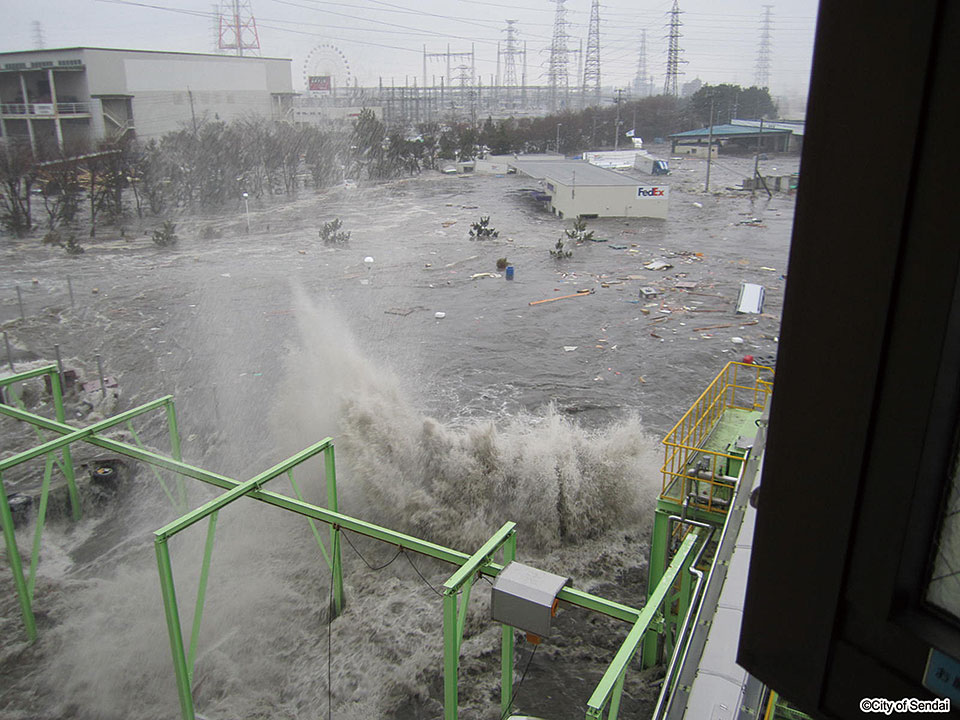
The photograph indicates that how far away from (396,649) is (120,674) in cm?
243

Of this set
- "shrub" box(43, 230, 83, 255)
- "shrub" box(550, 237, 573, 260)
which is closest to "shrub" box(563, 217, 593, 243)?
"shrub" box(550, 237, 573, 260)

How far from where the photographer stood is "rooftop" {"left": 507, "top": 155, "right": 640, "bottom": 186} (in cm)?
2522

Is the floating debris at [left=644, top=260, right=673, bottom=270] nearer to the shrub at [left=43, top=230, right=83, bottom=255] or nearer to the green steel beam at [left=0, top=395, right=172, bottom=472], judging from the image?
the green steel beam at [left=0, top=395, right=172, bottom=472]

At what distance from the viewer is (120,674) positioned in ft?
20.5

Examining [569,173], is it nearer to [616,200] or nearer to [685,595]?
[616,200]

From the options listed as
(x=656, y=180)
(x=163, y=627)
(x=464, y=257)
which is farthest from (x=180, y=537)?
(x=656, y=180)

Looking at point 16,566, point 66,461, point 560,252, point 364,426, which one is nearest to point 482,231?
point 560,252

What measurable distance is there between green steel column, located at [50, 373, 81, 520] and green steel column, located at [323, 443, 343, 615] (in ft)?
10.3

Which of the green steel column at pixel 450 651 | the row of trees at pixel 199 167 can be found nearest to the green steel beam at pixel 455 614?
the green steel column at pixel 450 651

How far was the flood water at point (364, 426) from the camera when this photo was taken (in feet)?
20.7

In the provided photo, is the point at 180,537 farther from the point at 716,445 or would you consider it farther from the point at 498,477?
the point at 716,445

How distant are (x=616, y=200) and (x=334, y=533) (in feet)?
68.8

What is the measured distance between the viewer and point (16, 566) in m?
6.16

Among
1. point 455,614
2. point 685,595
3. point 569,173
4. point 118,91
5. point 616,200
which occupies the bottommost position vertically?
point 685,595
